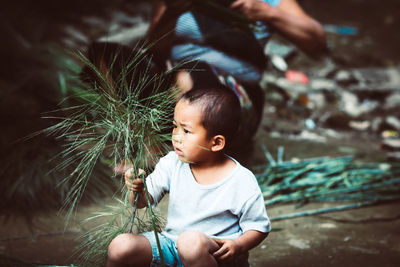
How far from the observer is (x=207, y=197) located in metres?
1.24

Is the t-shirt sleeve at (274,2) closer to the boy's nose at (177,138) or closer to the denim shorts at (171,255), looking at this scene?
the boy's nose at (177,138)

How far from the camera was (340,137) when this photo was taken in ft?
12.0

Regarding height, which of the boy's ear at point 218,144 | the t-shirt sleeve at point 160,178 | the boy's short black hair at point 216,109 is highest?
the boy's short black hair at point 216,109

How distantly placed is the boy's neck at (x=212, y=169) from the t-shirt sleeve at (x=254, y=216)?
11 cm

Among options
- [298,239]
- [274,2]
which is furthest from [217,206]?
[274,2]

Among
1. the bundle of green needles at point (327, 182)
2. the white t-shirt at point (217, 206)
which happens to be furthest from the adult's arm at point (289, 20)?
the white t-shirt at point (217, 206)

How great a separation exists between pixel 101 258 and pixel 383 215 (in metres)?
1.52

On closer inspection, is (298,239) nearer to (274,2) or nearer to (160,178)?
(160,178)

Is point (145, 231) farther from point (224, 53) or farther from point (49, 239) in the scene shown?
point (224, 53)

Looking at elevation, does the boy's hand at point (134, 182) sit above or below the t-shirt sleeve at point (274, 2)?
below

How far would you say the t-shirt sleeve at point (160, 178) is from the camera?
1.32 m

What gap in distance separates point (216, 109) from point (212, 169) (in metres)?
0.19

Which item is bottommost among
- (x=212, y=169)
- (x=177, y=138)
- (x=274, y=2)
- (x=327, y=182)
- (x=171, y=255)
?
(x=327, y=182)

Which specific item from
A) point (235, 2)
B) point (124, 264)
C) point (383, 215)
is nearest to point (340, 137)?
point (383, 215)
